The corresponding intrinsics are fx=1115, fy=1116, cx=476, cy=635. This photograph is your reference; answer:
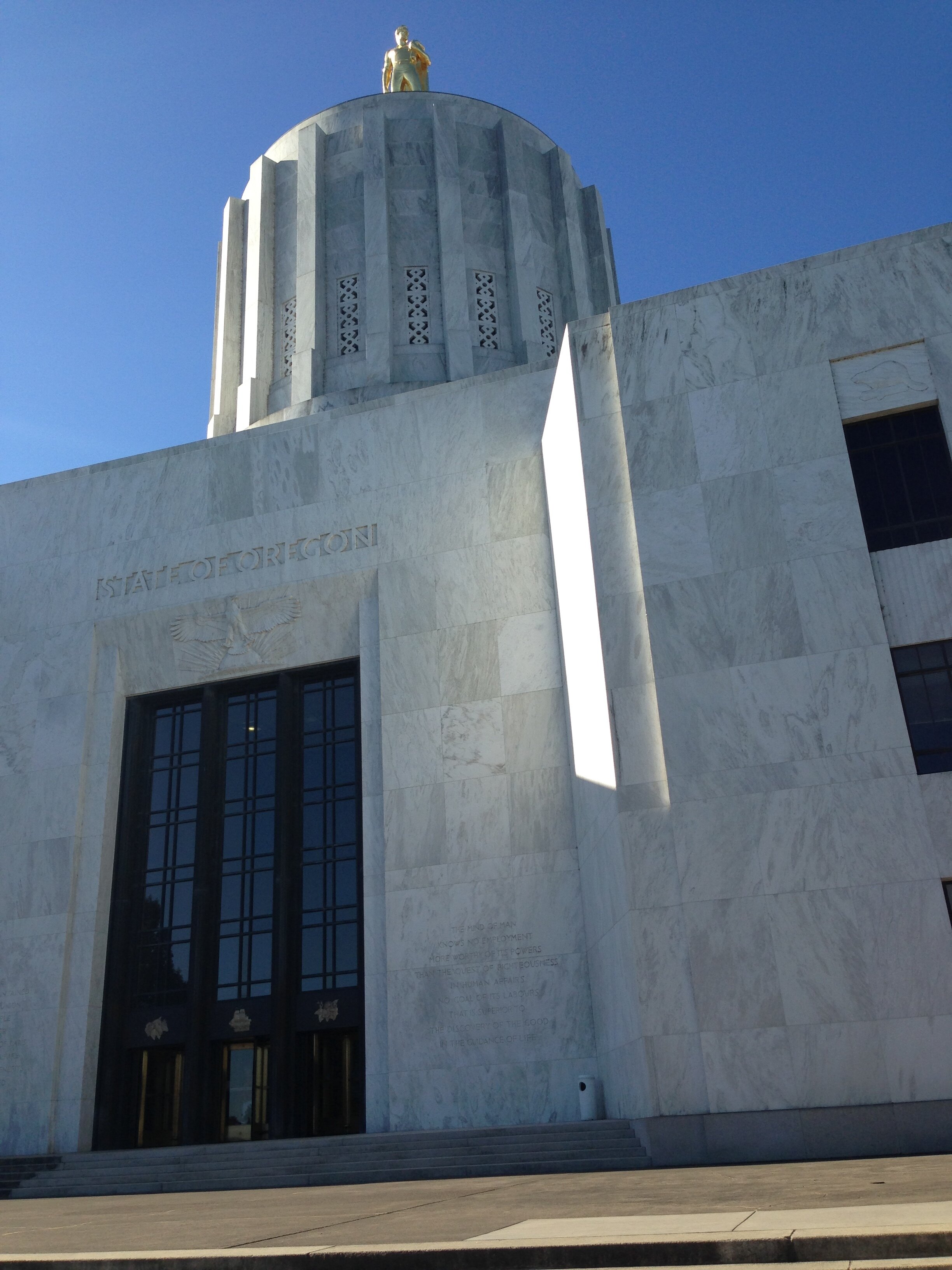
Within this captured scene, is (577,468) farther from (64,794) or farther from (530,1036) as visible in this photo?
(64,794)

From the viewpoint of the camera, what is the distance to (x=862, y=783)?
14.0 metres

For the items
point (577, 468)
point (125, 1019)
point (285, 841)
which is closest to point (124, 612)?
point (285, 841)

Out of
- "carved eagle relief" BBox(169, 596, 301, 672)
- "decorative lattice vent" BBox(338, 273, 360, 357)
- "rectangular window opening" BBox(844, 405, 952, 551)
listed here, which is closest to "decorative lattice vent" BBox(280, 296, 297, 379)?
"decorative lattice vent" BBox(338, 273, 360, 357)

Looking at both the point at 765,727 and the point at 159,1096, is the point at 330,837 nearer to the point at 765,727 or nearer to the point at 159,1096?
the point at 159,1096

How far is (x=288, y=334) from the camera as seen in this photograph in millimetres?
27453

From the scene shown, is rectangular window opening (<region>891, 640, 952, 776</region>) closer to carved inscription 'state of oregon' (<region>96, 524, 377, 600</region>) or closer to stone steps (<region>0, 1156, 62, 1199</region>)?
carved inscription 'state of oregon' (<region>96, 524, 377, 600</region>)

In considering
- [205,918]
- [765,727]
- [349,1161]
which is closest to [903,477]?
[765,727]

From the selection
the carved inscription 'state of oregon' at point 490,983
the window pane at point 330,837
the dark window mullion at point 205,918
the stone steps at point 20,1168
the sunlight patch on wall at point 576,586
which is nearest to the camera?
the sunlight patch on wall at point 576,586

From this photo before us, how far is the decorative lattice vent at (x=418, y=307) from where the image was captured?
26328 millimetres

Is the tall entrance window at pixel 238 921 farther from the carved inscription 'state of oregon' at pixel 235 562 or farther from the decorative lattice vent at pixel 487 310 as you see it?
the decorative lattice vent at pixel 487 310

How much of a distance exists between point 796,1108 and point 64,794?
565 inches

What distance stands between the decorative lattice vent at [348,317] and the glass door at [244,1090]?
612 inches

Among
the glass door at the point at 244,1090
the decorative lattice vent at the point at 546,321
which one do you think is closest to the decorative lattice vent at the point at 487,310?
the decorative lattice vent at the point at 546,321

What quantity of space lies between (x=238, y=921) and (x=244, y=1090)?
2904 millimetres
